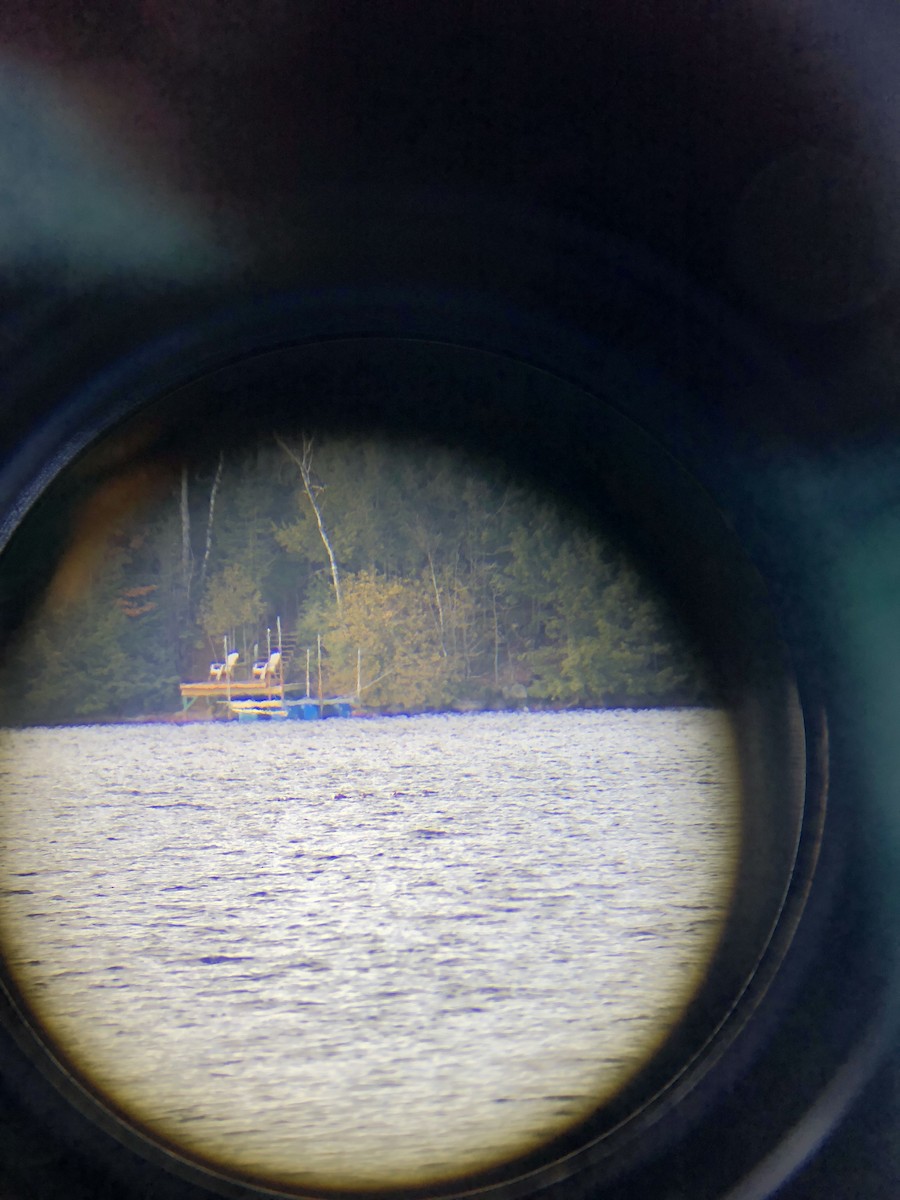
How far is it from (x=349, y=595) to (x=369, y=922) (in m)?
0.22

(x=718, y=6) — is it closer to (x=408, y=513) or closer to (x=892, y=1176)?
(x=408, y=513)

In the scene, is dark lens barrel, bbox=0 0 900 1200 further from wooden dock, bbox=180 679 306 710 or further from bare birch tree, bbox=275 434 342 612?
wooden dock, bbox=180 679 306 710

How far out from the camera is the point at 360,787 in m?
0.72

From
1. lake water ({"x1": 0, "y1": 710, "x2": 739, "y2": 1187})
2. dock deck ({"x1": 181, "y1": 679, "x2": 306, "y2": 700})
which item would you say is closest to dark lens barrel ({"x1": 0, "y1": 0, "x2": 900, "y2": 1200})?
lake water ({"x1": 0, "y1": 710, "x2": 739, "y2": 1187})

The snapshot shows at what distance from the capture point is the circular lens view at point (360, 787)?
652 millimetres

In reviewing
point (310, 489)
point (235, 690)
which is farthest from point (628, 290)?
point (235, 690)

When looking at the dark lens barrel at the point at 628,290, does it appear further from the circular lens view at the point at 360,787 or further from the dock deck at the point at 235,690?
the dock deck at the point at 235,690

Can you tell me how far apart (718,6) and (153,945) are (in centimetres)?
66

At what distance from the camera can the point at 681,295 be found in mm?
581

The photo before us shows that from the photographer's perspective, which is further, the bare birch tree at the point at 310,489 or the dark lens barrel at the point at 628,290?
the bare birch tree at the point at 310,489

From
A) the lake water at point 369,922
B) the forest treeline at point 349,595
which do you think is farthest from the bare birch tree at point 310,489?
the lake water at point 369,922

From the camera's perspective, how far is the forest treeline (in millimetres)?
674

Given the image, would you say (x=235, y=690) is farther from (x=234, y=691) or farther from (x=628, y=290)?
(x=628, y=290)

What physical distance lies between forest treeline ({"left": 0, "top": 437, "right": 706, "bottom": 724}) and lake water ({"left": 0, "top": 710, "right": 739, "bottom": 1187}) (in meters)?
0.03
